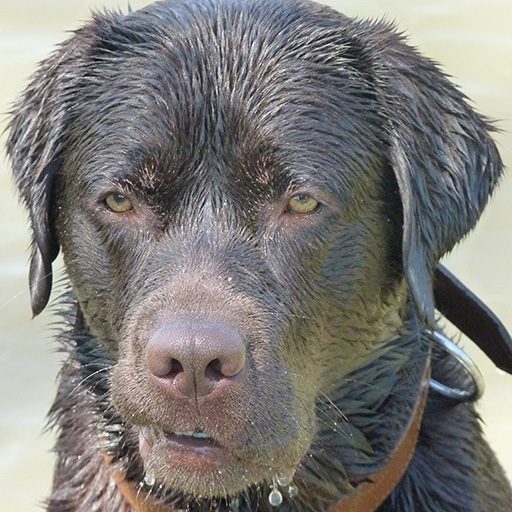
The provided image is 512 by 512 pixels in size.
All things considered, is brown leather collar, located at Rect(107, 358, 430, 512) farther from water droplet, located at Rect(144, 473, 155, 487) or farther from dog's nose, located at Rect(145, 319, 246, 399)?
dog's nose, located at Rect(145, 319, 246, 399)

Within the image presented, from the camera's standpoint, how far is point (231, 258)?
3.83 m

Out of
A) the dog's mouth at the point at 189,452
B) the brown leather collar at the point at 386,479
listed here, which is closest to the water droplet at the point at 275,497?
the brown leather collar at the point at 386,479

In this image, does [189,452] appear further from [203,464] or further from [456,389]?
[456,389]

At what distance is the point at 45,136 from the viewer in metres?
4.24

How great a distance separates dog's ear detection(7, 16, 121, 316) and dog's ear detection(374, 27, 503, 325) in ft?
2.86

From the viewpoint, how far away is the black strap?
4621mm

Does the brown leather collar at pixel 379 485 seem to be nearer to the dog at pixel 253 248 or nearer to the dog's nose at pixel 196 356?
the dog at pixel 253 248

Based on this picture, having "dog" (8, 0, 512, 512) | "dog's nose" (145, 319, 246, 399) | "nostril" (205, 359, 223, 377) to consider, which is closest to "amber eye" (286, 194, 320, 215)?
"dog" (8, 0, 512, 512)

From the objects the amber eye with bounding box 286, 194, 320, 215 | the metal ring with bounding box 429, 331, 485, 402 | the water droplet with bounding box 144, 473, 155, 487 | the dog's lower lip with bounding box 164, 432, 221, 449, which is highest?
the amber eye with bounding box 286, 194, 320, 215

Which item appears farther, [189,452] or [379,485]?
[379,485]

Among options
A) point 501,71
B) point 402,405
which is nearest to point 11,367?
point 402,405

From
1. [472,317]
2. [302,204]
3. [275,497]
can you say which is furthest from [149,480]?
[472,317]

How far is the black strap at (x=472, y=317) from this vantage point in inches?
182

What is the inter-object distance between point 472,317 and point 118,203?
1309 millimetres
